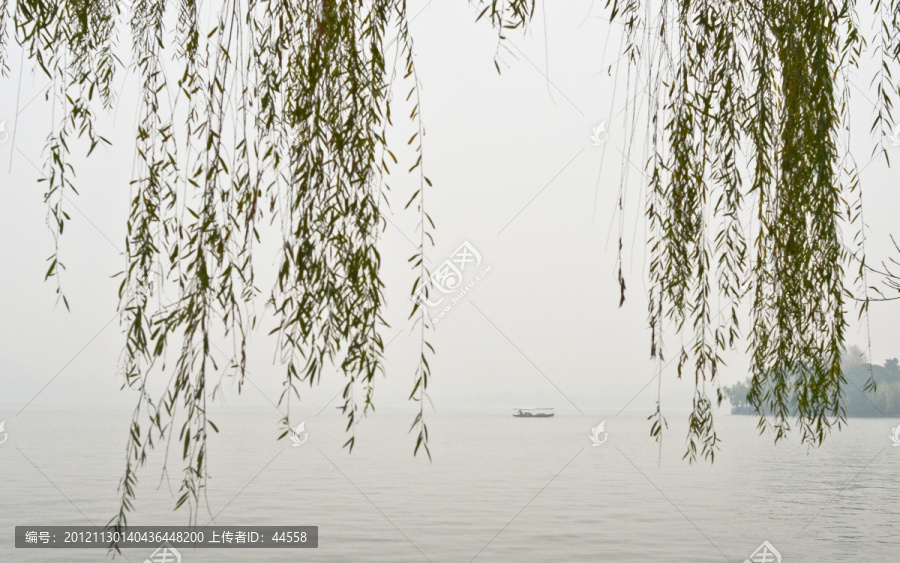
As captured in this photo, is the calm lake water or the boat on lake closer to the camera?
the calm lake water

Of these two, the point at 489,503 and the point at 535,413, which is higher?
the point at 535,413

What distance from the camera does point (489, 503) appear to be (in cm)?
892

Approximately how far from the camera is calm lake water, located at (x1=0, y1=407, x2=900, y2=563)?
21.3ft

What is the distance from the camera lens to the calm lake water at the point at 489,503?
6500 millimetres

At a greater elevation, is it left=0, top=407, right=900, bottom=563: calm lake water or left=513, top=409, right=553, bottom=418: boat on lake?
left=513, top=409, right=553, bottom=418: boat on lake

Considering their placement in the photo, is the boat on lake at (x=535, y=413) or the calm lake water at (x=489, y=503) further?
the boat on lake at (x=535, y=413)

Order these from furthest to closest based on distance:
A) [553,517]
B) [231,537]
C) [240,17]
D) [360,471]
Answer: [360,471] < [553,517] < [231,537] < [240,17]

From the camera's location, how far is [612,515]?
8250 millimetres

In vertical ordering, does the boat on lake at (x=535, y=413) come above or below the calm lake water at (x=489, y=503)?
above

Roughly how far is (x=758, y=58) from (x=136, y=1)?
1285 millimetres

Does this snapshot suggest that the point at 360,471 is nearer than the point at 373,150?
No

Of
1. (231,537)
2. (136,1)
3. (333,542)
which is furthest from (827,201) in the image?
(231,537)

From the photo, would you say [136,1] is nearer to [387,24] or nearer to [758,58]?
[387,24]

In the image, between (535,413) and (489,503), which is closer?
(489,503)
